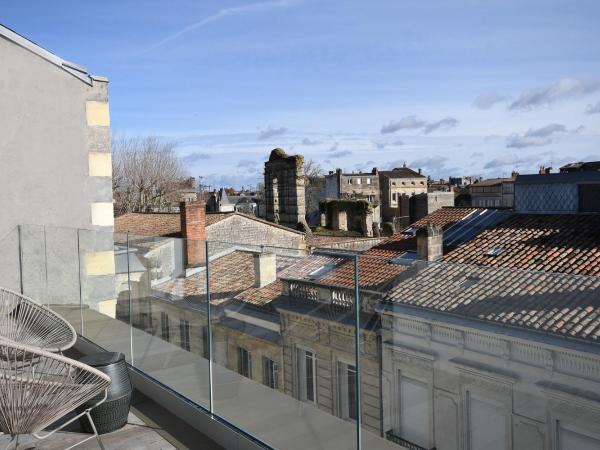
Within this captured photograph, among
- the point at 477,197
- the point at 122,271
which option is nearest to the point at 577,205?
the point at 122,271

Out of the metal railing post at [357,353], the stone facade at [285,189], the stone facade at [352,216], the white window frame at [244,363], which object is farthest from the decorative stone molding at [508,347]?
the stone facade at [352,216]

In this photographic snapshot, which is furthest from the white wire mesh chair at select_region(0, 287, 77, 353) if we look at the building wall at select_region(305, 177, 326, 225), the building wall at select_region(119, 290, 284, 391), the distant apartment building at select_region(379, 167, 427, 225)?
the distant apartment building at select_region(379, 167, 427, 225)

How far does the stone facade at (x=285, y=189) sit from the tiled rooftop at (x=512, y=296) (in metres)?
19.9

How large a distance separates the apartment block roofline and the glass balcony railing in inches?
88.9

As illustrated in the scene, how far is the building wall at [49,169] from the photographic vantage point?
559 centimetres

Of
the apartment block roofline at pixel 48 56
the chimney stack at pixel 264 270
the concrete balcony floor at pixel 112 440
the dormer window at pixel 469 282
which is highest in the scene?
the apartment block roofline at pixel 48 56

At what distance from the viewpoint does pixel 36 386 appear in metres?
2.68

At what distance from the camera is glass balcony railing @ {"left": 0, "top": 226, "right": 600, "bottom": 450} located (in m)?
1.84

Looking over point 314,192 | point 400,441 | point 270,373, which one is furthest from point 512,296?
point 314,192

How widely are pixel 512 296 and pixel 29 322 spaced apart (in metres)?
3.54

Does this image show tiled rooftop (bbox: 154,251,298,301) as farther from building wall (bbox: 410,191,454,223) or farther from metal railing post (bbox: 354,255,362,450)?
building wall (bbox: 410,191,454,223)

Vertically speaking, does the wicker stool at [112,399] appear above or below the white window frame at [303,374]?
below

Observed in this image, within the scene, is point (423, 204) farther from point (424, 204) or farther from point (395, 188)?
point (395, 188)

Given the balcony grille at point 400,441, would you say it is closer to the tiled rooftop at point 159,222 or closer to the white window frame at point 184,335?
the white window frame at point 184,335
